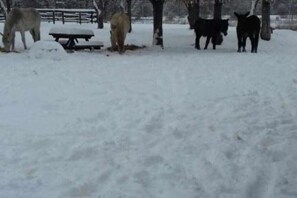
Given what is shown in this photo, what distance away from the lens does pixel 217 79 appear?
10.7 meters

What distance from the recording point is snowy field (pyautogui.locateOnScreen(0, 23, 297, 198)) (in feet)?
14.6

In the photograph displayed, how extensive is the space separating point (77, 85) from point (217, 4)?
15.4m

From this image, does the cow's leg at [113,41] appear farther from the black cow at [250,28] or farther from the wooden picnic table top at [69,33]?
the black cow at [250,28]

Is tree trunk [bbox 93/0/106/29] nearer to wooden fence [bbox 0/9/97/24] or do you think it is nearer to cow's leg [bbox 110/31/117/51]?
wooden fence [bbox 0/9/97/24]

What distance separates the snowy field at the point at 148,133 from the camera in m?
4.46

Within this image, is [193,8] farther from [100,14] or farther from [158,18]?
[158,18]

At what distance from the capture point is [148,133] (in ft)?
20.4

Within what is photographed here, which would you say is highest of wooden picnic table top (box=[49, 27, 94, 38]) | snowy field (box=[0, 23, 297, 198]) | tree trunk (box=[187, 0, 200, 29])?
tree trunk (box=[187, 0, 200, 29])

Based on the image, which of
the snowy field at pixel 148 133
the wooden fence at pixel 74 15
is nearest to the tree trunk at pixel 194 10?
the wooden fence at pixel 74 15

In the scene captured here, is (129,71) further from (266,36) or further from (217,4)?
(266,36)

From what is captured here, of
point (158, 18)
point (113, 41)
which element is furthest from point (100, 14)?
point (113, 41)

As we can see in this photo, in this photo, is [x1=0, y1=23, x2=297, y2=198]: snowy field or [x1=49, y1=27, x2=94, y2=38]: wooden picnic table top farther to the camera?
[x1=49, y1=27, x2=94, y2=38]: wooden picnic table top

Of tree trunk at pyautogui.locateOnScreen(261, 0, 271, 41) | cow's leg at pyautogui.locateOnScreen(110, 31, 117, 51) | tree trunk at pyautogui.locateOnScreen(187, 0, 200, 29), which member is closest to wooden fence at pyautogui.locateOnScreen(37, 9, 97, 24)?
tree trunk at pyautogui.locateOnScreen(187, 0, 200, 29)

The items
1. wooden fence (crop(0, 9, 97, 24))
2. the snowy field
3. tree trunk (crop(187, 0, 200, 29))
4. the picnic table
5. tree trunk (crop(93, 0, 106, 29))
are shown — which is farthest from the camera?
wooden fence (crop(0, 9, 97, 24))
